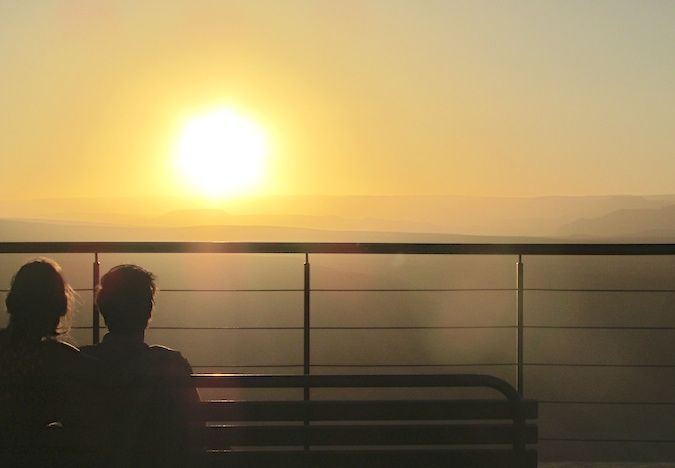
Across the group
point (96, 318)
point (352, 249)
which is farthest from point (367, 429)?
point (96, 318)

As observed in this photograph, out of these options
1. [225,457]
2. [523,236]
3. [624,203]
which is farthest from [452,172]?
[225,457]

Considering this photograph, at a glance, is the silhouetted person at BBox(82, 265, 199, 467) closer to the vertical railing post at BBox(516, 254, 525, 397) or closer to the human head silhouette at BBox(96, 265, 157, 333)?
the human head silhouette at BBox(96, 265, 157, 333)

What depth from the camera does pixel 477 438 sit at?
186 centimetres

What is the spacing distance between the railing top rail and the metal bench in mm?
1829

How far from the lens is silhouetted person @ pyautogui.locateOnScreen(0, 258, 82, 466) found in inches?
71.7

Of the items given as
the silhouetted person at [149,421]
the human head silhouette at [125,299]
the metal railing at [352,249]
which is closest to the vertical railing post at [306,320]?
the metal railing at [352,249]

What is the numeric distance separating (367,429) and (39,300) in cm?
88

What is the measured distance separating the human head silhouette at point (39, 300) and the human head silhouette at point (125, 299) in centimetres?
9

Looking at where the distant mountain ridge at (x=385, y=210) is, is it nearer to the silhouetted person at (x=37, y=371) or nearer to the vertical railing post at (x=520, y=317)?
the vertical railing post at (x=520, y=317)

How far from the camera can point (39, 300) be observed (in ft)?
7.07

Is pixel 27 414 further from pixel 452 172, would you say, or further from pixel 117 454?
pixel 452 172

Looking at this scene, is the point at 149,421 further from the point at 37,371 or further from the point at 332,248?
the point at 332,248

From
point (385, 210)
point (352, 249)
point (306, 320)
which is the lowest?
point (306, 320)

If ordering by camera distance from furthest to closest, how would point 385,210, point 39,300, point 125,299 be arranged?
point 385,210 → point 125,299 → point 39,300
